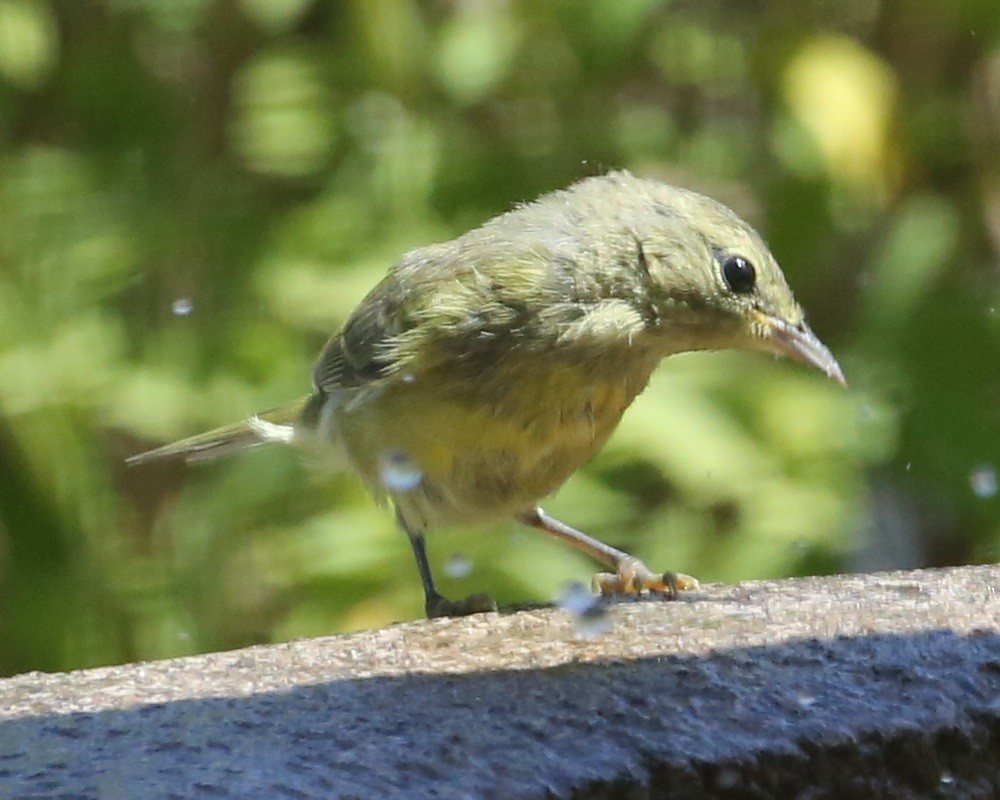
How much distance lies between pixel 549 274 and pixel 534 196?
45.5 inches

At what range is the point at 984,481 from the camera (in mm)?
5016

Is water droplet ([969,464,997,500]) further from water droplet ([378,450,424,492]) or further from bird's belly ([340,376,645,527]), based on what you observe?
water droplet ([378,450,424,492])

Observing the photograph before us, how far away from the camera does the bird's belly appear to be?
379 cm

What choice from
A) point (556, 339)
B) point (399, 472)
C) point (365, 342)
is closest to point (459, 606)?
point (399, 472)

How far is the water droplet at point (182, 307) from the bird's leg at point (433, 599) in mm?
1074

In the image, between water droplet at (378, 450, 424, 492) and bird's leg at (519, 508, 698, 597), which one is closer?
bird's leg at (519, 508, 698, 597)

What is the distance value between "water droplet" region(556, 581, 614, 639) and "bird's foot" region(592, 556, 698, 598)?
10cm

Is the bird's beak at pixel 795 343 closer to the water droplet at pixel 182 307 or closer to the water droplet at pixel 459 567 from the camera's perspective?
the water droplet at pixel 459 567

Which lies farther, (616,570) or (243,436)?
(243,436)

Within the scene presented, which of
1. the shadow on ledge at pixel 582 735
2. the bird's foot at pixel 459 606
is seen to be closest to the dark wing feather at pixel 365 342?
the bird's foot at pixel 459 606

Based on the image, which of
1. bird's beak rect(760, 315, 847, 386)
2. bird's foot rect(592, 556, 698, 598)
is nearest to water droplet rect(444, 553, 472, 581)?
bird's foot rect(592, 556, 698, 598)

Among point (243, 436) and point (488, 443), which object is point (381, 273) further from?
point (488, 443)

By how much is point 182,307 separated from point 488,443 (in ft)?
5.25

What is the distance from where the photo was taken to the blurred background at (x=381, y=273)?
4895mm
